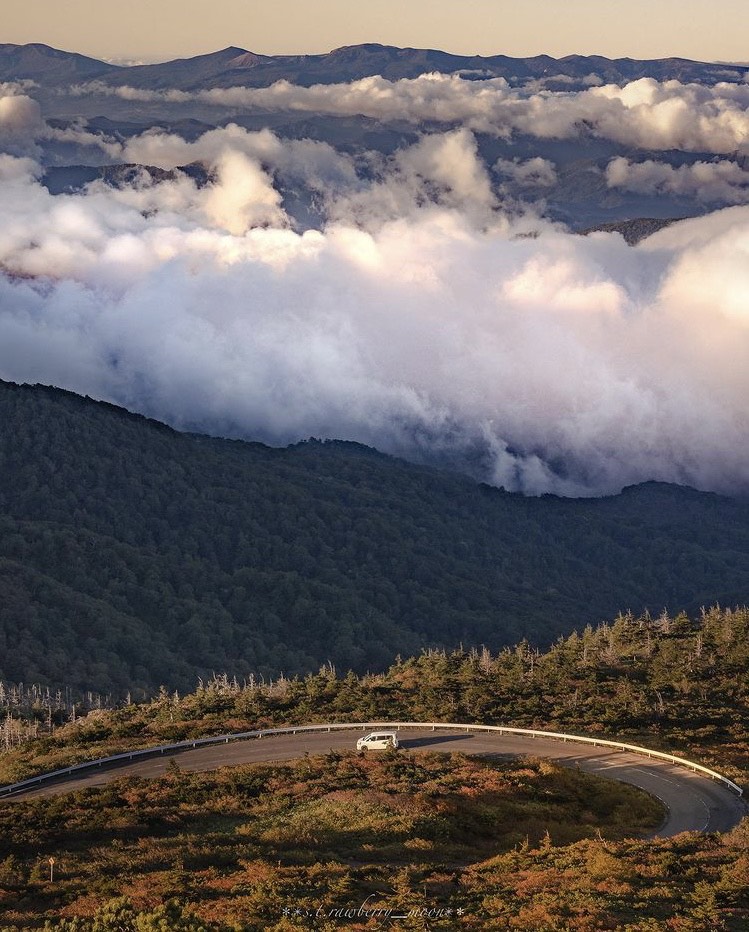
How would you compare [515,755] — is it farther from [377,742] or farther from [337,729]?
[337,729]

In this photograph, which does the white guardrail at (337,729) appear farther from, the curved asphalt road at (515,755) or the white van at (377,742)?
the white van at (377,742)

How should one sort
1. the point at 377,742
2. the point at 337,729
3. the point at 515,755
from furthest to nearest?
the point at 337,729, the point at 377,742, the point at 515,755

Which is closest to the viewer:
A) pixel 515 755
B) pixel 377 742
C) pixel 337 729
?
pixel 515 755

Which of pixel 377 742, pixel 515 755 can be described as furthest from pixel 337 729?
pixel 515 755

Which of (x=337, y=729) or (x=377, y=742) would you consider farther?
(x=337, y=729)

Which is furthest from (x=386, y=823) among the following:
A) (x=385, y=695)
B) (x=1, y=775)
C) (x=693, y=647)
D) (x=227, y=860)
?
(x=693, y=647)

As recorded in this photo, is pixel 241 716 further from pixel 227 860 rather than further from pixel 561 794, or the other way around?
pixel 227 860

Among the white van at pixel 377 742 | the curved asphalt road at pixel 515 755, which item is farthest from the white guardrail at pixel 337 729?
the white van at pixel 377 742
